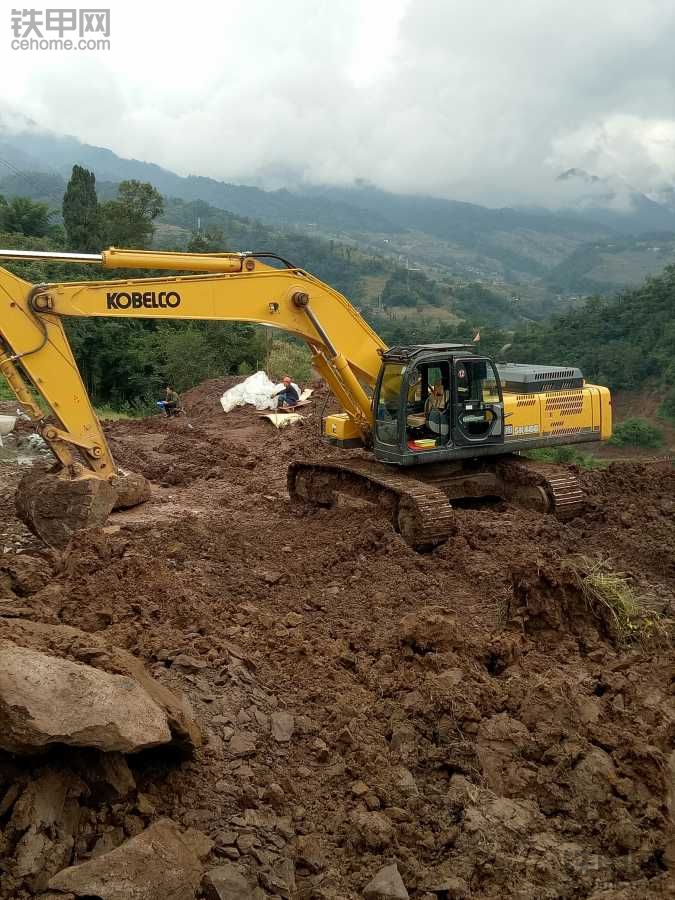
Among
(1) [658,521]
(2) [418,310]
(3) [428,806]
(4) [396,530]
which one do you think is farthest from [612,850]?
(2) [418,310]

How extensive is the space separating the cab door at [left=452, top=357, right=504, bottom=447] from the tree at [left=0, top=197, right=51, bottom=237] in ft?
117

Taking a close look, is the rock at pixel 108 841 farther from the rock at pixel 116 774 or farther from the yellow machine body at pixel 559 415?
the yellow machine body at pixel 559 415

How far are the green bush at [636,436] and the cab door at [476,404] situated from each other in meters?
22.5

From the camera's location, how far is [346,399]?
10.2 meters

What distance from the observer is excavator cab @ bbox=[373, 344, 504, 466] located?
9.59 meters

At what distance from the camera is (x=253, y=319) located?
944cm

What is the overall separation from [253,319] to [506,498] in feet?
13.1

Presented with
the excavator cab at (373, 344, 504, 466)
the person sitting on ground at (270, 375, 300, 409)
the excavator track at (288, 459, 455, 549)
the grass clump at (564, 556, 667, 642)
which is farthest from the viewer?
the person sitting on ground at (270, 375, 300, 409)

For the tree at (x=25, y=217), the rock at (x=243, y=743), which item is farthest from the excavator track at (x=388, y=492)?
the tree at (x=25, y=217)

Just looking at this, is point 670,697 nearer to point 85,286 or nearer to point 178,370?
point 85,286

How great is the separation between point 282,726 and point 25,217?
41.1m

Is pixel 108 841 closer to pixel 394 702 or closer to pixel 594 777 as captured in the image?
pixel 394 702

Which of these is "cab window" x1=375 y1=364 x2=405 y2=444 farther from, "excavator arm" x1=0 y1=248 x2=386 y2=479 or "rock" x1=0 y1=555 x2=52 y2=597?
"rock" x1=0 y1=555 x2=52 y2=597

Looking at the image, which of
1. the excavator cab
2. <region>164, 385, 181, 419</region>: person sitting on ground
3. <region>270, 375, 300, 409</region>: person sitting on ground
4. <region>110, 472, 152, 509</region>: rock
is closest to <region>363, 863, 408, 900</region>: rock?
the excavator cab
